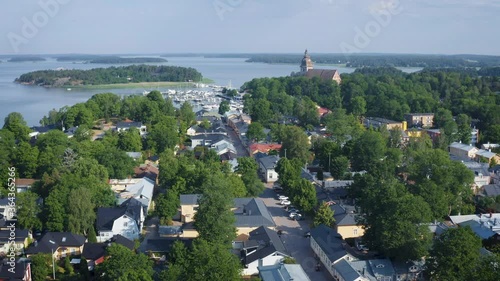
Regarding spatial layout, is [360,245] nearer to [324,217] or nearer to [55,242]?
[324,217]

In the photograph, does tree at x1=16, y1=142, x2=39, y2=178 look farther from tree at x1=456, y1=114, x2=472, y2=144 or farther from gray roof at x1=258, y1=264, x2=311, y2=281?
tree at x1=456, y1=114, x2=472, y2=144

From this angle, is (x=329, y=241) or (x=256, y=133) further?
(x=256, y=133)

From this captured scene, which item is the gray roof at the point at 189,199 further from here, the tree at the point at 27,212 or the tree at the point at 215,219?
the tree at the point at 27,212

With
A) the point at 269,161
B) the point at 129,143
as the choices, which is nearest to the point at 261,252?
the point at 269,161

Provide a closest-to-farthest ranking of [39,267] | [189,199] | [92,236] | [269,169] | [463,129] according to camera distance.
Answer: [39,267] → [92,236] → [189,199] → [269,169] → [463,129]

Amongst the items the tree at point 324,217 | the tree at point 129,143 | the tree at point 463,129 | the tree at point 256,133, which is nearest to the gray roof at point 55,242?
the tree at point 324,217

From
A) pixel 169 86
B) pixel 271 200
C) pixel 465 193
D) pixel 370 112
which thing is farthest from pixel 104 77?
pixel 465 193

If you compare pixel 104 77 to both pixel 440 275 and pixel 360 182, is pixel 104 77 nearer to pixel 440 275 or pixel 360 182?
pixel 360 182
